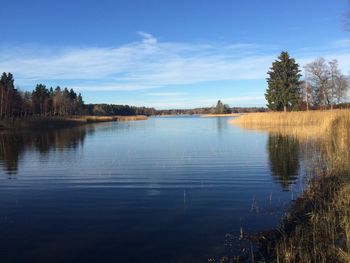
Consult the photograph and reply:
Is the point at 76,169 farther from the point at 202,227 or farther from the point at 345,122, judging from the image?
the point at 345,122

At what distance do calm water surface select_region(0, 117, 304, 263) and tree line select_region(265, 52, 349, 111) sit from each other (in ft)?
166

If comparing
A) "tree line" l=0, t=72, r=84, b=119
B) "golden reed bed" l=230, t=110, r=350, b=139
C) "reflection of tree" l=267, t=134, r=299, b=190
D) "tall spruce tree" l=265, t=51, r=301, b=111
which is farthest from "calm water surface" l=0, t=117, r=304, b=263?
"tree line" l=0, t=72, r=84, b=119

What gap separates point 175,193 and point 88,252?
558 centimetres

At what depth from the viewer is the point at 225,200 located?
1232 cm

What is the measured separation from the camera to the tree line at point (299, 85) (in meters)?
70.3

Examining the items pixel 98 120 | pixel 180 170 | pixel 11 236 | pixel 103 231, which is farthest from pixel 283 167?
pixel 98 120

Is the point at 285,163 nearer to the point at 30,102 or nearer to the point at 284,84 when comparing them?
the point at 284,84

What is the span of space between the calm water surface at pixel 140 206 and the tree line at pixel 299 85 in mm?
50700

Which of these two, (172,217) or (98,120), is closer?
(172,217)

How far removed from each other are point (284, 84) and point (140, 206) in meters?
63.3

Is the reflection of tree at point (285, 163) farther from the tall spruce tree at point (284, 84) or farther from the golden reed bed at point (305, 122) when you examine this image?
the tall spruce tree at point (284, 84)

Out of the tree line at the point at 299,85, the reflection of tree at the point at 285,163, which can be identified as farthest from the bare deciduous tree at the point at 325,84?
the reflection of tree at the point at 285,163

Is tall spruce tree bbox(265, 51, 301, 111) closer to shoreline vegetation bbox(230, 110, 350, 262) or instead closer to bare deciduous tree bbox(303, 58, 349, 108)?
bare deciduous tree bbox(303, 58, 349, 108)

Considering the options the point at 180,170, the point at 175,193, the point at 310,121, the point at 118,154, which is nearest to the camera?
the point at 175,193
